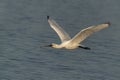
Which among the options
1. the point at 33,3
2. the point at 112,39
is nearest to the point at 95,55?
the point at 112,39

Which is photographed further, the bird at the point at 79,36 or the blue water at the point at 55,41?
the blue water at the point at 55,41

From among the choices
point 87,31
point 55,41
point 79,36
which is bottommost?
point 55,41

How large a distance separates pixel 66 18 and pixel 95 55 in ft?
34.4

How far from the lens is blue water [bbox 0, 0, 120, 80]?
31.8m

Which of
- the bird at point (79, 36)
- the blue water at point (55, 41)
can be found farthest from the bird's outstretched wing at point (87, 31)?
the blue water at point (55, 41)

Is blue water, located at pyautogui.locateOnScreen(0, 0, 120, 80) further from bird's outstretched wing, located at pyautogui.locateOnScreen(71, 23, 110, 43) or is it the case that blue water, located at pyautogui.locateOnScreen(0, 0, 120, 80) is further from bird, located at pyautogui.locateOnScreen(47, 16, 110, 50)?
bird's outstretched wing, located at pyautogui.locateOnScreen(71, 23, 110, 43)

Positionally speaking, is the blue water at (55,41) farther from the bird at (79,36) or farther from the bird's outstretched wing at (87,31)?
the bird's outstretched wing at (87,31)

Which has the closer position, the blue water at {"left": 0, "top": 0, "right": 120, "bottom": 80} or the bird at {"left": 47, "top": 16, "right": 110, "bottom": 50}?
the bird at {"left": 47, "top": 16, "right": 110, "bottom": 50}

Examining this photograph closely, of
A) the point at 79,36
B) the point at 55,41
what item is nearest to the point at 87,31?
the point at 79,36

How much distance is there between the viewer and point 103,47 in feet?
121

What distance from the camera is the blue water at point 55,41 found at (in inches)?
1254

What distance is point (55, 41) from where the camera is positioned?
125 ft

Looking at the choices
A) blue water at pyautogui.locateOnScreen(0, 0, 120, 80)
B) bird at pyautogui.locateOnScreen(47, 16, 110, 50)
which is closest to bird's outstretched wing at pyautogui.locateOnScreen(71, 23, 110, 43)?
bird at pyautogui.locateOnScreen(47, 16, 110, 50)

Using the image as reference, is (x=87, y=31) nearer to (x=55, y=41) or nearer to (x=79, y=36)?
(x=79, y=36)
